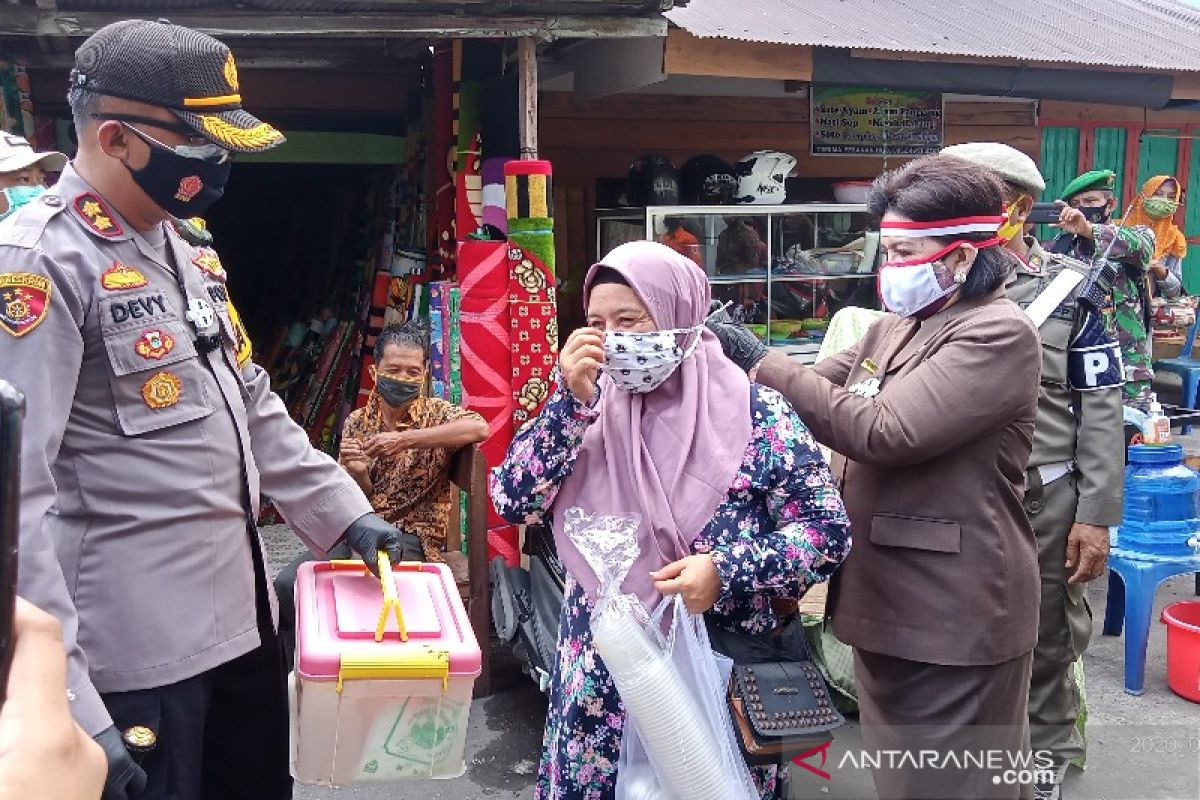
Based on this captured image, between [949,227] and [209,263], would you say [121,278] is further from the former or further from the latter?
[949,227]

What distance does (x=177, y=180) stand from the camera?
7.00ft

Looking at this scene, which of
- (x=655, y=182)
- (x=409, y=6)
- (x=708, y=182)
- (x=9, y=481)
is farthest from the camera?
(x=708, y=182)

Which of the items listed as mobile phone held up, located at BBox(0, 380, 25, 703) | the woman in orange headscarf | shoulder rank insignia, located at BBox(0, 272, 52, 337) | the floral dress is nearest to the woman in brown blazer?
the floral dress

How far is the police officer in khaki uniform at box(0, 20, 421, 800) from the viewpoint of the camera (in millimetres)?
1918

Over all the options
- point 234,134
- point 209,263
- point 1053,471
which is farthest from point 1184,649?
point 234,134

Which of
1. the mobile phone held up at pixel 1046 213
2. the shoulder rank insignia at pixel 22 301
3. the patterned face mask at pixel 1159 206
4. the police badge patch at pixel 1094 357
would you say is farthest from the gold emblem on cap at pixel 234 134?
the patterned face mask at pixel 1159 206

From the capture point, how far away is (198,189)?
217 cm

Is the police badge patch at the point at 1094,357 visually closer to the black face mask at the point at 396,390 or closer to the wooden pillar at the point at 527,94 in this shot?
the black face mask at the point at 396,390

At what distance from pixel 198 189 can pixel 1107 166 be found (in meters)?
8.76

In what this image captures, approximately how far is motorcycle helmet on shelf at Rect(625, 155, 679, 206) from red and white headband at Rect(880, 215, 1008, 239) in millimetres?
4022

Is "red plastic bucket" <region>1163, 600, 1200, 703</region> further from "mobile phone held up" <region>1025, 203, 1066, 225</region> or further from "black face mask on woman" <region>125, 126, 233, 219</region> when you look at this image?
"black face mask on woman" <region>125, 126, 233, 219</region>

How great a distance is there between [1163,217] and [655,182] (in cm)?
490

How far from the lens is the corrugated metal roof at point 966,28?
5699 mm

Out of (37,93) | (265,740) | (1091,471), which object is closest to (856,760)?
(1091,471)
